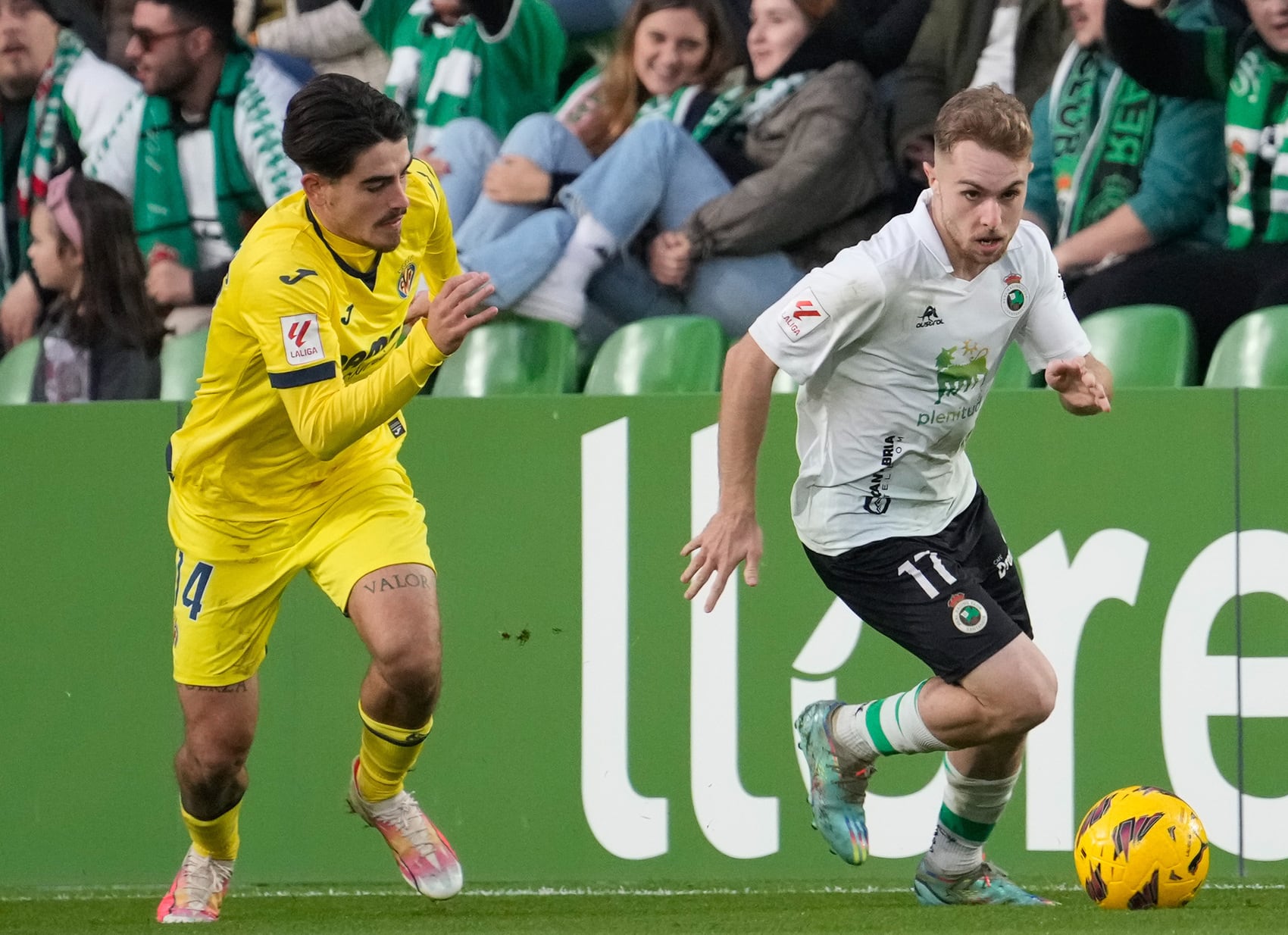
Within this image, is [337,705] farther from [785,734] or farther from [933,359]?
[933,359]

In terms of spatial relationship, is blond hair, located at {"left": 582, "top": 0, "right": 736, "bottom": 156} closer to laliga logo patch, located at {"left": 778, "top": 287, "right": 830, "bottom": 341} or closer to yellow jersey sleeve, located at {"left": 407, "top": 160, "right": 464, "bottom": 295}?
yellow jersey sleeve, located at {"left": 407, "top": 160, "right": 464, "bottom": 295}

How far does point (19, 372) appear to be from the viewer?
262 inches

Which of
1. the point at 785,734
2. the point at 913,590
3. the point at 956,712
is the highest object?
the point at 913,590

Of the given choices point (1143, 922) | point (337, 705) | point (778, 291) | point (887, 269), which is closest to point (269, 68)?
point (778, 291)

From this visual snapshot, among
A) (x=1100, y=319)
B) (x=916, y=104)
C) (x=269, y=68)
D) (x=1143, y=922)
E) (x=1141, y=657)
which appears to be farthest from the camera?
(x=269, y=68)

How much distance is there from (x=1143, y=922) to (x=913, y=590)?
870mm

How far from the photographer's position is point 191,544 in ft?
14.8

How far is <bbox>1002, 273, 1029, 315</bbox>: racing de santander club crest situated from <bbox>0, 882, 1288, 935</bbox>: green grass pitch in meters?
1.38

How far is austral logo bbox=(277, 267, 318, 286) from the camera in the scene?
406 centimetres

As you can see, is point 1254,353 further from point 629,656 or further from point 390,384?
point 390,384

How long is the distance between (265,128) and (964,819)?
159 inches

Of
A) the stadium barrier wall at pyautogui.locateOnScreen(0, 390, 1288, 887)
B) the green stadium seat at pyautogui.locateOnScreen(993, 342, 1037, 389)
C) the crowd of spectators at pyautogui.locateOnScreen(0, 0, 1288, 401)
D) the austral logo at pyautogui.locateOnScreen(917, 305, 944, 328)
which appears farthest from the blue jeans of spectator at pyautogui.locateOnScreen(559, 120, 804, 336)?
the austral logo at pyautogui.locateOnScreen(917, 305, 944, 328)

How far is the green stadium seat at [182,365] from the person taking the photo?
20.7 ft

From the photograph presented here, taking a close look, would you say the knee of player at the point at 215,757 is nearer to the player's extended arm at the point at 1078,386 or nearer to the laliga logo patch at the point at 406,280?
the laliga logo patch at the point at 406,280
